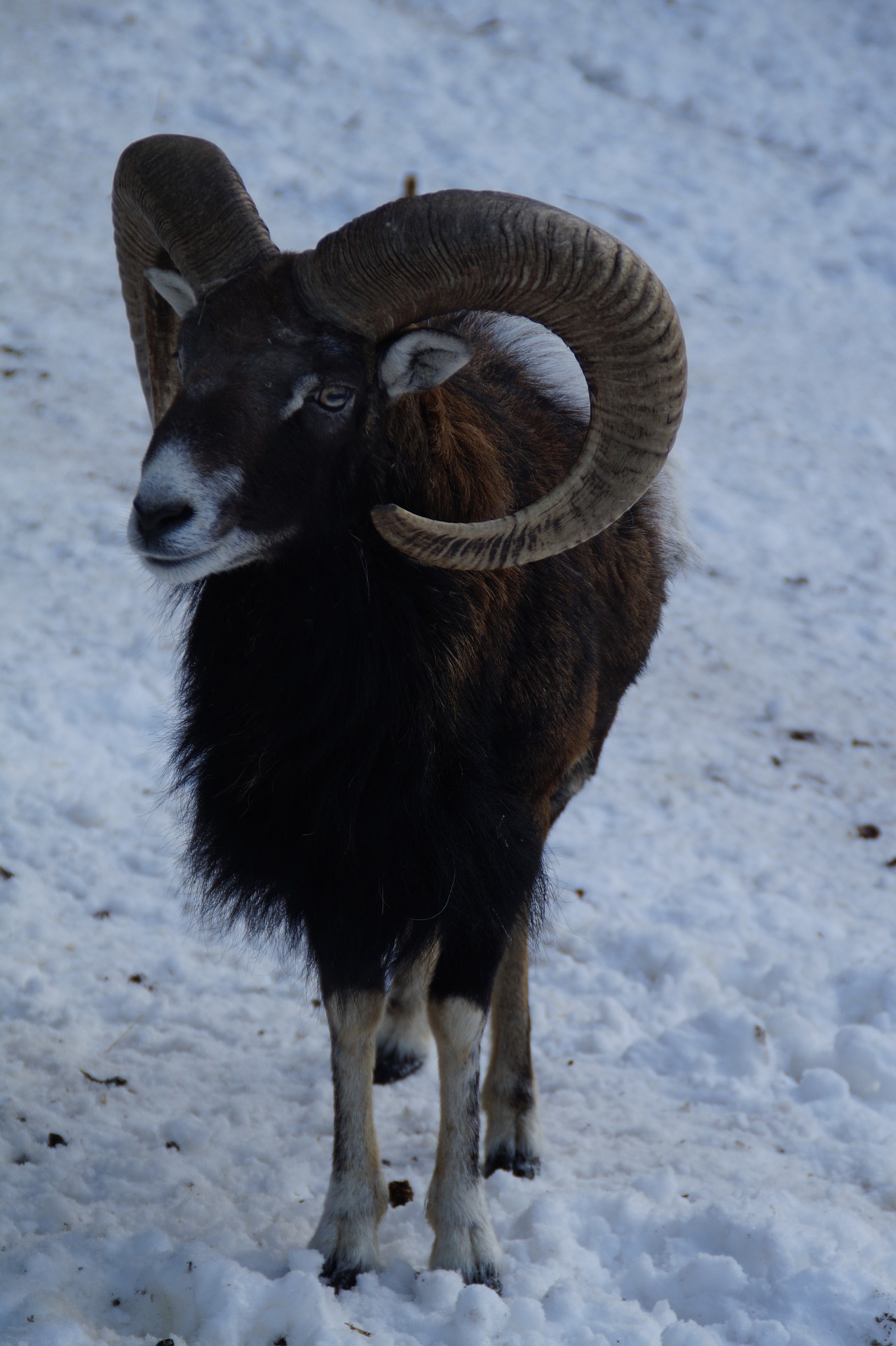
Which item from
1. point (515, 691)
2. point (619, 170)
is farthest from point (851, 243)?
point (515, 691)

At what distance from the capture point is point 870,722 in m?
7.47

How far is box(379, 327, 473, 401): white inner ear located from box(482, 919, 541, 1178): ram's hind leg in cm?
214

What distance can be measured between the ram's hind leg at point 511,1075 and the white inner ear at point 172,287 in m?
2.52

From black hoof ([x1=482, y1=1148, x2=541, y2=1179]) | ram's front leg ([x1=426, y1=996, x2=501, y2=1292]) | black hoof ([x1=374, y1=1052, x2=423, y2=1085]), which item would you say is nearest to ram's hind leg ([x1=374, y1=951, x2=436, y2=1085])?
black hoof ([x1=374, y1=1052, x2=423, y2=1085])

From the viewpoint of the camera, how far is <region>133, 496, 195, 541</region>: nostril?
280 cm

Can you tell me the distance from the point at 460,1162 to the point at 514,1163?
641 mm

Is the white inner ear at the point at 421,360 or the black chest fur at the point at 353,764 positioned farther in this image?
the black chest fur at the point at 353,764

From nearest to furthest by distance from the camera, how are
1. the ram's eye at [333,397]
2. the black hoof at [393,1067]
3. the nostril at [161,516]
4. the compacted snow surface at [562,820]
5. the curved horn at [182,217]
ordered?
the nostril at [161,516], the ram's eye at [333,397], the curved horn at [182,217], the compacted snow surface at [562,820], the black hoof at [393,1067]

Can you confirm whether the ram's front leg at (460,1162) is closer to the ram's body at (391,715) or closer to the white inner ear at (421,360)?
the ram's body at (391,715)

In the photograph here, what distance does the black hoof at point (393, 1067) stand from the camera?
4.78 meters

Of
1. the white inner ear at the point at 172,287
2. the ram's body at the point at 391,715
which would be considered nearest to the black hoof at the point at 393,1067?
the ram's body at the point at 391,715

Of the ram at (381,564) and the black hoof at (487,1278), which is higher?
the ram at (381,564)

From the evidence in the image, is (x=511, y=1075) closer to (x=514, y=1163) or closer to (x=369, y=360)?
(x=514, y=1163)

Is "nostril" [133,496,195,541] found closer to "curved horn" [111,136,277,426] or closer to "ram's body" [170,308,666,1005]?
"ram's body" [170,308,666,1005]
